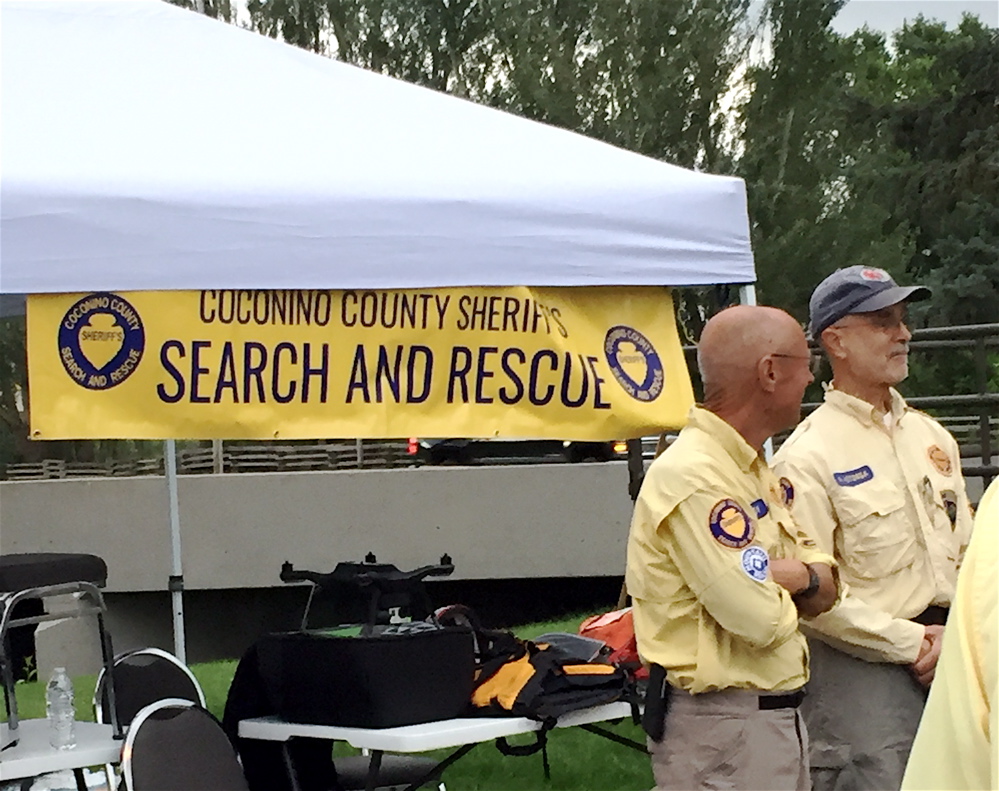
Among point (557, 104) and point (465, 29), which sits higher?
point (465, 29)

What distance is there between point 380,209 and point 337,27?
23006 millimetres

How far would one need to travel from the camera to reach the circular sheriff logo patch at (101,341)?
3.54 meters

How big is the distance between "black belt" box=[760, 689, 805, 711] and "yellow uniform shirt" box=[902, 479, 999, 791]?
196cm

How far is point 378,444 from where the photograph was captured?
19.0m

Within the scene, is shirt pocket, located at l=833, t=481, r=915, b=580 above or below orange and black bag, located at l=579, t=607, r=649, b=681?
above

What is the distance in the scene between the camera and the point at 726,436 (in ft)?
9.77

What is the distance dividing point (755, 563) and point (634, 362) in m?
1.33

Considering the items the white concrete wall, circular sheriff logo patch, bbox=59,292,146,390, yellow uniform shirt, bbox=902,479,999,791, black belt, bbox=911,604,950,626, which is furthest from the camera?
the white concrete wall

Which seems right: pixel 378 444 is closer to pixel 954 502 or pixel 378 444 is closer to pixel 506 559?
pixel 506 559

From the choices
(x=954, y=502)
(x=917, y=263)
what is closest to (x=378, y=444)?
(x=917, y=263)

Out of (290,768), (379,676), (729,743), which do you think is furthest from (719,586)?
(290,768)

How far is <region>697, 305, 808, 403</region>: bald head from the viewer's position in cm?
297

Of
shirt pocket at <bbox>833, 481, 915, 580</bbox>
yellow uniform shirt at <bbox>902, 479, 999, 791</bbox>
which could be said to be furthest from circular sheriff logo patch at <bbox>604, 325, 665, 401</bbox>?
yellow uniform shirt at <bbox>902, 479, 999, 791</bbox>

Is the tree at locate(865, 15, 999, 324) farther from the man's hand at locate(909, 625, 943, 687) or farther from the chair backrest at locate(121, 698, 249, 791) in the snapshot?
the chair backrest at locate(121, 698, 249, 791)
